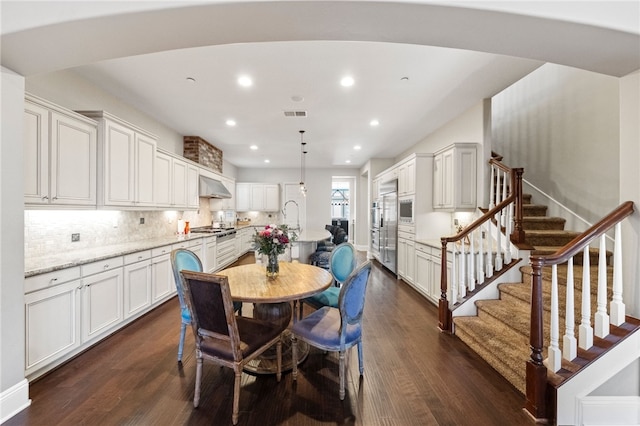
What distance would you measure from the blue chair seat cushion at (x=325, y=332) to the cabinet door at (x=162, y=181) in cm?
329

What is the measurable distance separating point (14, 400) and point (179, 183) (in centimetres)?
357

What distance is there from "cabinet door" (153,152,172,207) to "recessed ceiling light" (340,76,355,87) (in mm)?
3056

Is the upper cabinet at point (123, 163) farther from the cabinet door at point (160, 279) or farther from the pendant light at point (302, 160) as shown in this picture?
the pendant light at point (302, 160)

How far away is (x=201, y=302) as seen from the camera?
1.79 meters

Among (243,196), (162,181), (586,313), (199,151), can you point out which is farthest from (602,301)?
(243,196)

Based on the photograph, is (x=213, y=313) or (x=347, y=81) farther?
(x=347, y=81)

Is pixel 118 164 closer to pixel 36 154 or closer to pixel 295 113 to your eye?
pixel 36 154

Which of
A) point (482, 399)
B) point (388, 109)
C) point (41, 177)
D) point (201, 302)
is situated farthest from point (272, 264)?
point (388, 109)

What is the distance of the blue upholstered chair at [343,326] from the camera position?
76.0 inches

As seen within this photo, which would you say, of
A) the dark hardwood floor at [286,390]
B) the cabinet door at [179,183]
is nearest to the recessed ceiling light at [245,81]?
the cabinet door at [179,183]

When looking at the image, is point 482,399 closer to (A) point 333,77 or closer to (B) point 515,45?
(B) point 515,45

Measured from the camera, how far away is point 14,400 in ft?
5.95

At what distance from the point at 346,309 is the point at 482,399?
4.07 feet

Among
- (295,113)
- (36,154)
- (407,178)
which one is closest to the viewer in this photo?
(36,154)
